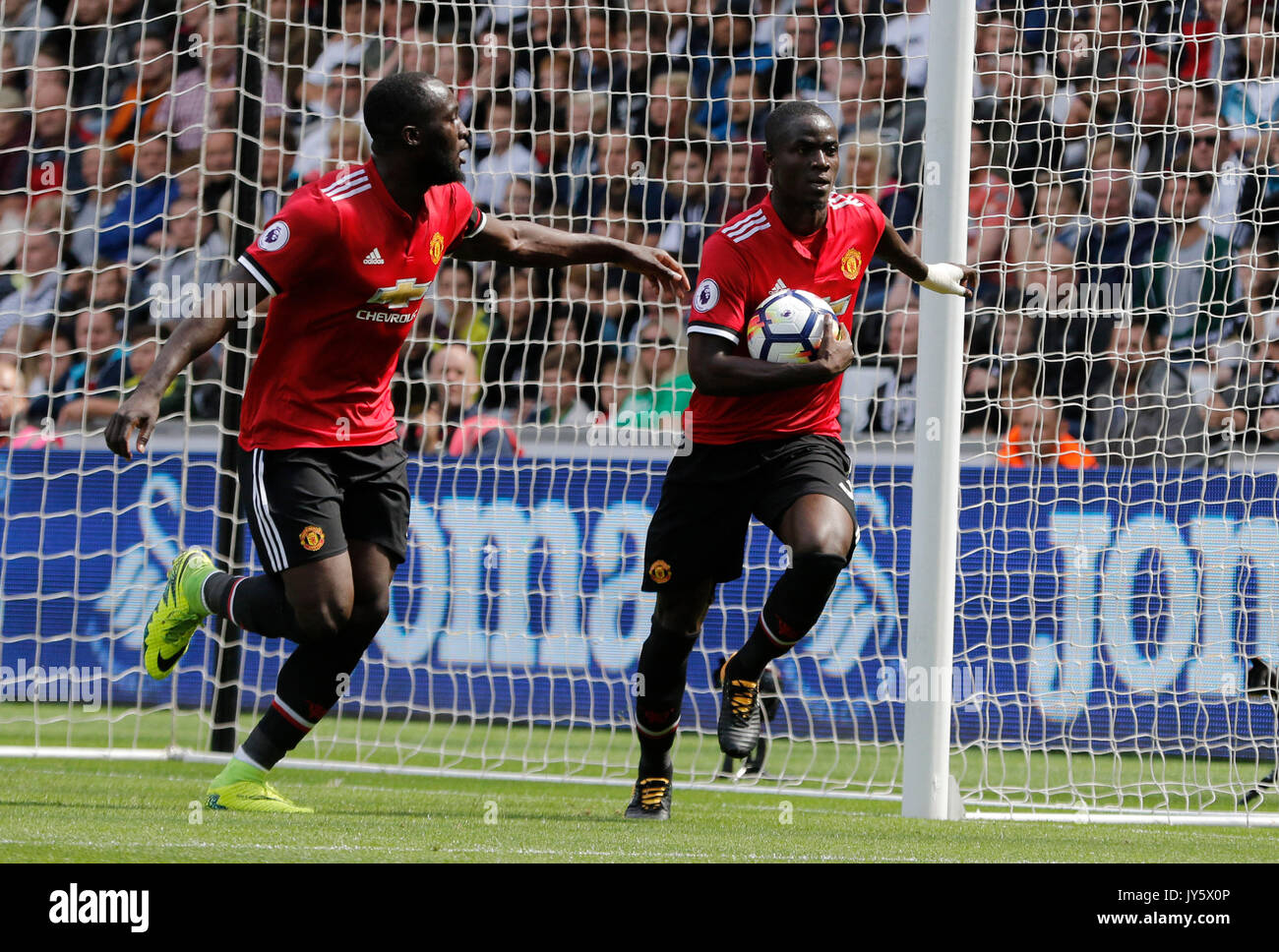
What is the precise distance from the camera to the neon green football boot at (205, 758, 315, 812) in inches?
196

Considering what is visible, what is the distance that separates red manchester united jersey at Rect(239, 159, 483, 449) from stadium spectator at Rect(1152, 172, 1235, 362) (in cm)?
437

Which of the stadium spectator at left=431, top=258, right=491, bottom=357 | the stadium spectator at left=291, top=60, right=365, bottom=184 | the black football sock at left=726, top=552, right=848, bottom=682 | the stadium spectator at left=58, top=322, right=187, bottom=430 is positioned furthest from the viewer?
the stadium spectator at left=58, top=322, right=187, bottom=430

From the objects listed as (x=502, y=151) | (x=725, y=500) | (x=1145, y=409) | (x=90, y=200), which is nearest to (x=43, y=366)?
(x=90, y=200)

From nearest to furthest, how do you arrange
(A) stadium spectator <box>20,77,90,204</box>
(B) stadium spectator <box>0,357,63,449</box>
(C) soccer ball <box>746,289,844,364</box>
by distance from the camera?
(C) soccer ball <box>746,289,844,364</box>
(B) stadium spectator <box>0,357,63,449</box>
(A) stadium spectator <box>20,77,90,204</box>

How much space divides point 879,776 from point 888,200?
3.70m

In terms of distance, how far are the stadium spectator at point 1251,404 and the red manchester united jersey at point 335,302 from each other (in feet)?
15.7

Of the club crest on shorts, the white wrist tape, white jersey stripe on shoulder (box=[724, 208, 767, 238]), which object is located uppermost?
white jersey stripe on shoulder (box=[724, 208, 767, 238])

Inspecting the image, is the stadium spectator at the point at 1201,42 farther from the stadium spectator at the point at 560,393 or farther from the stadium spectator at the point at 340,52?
the stadium spectator at the point at 340,52

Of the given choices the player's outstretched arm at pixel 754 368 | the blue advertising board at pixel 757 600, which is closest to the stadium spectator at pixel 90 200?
the blue advertising board at pixel 757 600

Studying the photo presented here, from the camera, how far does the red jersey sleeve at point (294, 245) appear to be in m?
4.57

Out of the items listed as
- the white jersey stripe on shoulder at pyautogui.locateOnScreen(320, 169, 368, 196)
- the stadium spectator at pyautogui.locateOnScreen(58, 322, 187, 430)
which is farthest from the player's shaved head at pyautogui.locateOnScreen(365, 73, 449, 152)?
the stadium spectator at pyautogui.locateOnScreen(58, 322, 187, 430)

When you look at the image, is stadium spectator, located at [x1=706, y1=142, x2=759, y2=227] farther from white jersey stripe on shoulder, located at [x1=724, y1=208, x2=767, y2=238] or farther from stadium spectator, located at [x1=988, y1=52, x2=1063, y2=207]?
white jersey stripe on shoulder, located at [x1=724, y1=208, x2=767, y2=238]

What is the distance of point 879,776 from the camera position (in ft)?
25.1

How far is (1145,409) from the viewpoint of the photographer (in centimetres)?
822
